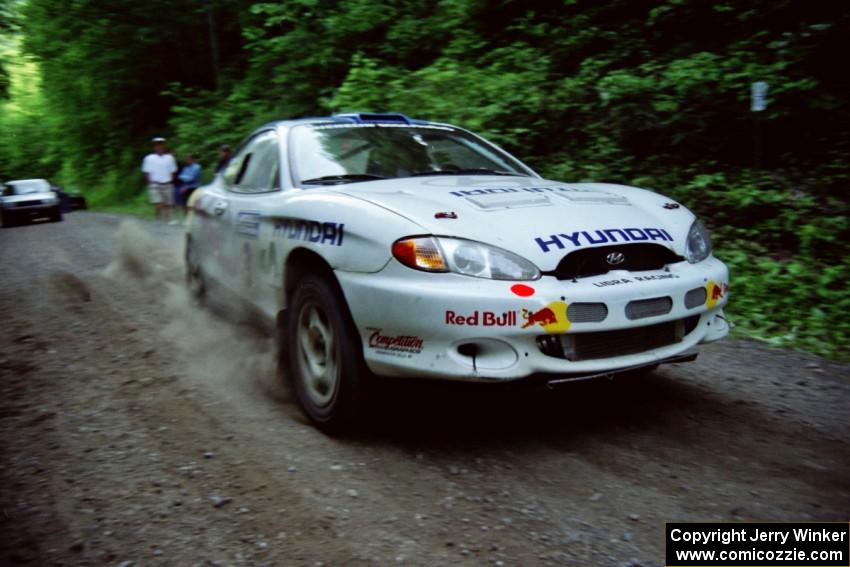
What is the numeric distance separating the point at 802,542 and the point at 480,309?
1.40 metres

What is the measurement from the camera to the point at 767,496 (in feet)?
9.38

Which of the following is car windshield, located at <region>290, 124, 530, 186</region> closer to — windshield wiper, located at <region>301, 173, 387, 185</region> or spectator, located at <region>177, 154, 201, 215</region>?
windshield wiper, located at <region>301, 173, 387, 185</region>

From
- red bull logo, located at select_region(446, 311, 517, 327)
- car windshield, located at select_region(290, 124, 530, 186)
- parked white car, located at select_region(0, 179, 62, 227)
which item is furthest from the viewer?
parked white car, located at select_region(0, 179, 62, 227)

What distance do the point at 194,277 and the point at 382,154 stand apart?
2451mm

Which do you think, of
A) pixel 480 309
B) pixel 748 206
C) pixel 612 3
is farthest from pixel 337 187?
pixel 612 3

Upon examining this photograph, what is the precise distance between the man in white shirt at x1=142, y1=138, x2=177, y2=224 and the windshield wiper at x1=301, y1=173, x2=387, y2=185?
39.6 feet

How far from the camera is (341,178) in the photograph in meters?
4.18

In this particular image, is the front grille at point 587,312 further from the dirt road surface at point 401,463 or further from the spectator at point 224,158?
the spectator at point 224,158

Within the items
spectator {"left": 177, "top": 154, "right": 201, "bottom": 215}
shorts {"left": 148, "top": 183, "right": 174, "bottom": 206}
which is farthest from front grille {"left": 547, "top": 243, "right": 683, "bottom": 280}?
shorts {"left": 148, "top": 183, "right": 174, "bottom": 206}

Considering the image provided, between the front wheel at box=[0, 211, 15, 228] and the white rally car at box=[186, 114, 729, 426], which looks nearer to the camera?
the white rally car at box=[186, 114, 729, 426]

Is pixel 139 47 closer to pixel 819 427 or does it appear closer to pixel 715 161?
pixel 715 161

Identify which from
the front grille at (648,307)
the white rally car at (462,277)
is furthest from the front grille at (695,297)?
the front grille at (648,307)

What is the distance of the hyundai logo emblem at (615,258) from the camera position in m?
3.30

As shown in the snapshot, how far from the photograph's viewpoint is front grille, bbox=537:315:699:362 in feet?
10.1
